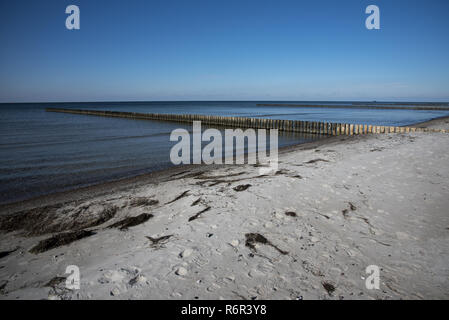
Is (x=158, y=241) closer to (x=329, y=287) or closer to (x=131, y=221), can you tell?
(x=131, y=221)

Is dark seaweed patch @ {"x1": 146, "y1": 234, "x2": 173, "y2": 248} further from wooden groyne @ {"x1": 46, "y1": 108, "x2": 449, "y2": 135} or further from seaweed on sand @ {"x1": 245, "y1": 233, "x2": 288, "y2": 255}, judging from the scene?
wooden groyne @ {"x1": 46, "y1": 108, "x2": 449, "y2": 135}

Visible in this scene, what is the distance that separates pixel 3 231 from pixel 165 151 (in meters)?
12.7

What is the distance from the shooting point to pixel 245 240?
200 inches

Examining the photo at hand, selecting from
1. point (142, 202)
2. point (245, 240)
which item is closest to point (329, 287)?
point (245, 240)

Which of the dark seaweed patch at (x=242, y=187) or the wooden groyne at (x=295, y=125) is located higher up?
the wooden groyne at (x=295, y=125)

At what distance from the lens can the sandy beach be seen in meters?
3.83

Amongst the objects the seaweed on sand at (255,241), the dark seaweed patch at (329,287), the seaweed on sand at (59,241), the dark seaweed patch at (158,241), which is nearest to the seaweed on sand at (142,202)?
the seaweed on sand at (59,241)

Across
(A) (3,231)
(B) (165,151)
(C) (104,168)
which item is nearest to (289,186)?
(A) (3,231)

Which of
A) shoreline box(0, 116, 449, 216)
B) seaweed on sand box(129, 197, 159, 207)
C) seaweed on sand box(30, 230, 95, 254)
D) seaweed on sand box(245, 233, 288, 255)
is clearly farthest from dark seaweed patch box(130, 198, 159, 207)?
seaweed on sand box(245, 233, 288, 255)

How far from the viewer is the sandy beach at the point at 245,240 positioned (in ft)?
12.6

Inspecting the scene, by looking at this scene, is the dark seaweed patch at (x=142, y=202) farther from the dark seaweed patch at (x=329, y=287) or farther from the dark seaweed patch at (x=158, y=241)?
the dark seaweed patch at (x=329, y=287)

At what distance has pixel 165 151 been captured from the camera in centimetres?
1914

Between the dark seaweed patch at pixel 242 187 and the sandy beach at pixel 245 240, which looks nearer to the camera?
the sandy beach at pixel 245 240
